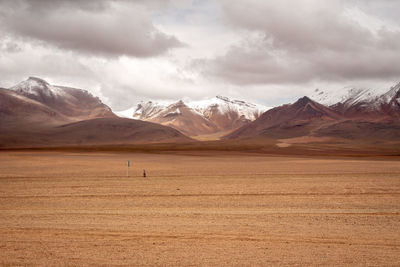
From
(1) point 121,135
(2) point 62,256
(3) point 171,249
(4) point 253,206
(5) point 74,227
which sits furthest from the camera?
(1) point 121,135

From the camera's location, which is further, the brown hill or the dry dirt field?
the brown hill

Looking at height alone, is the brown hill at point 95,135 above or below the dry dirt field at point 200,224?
above

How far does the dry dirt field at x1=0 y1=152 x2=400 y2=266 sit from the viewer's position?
33.4ft

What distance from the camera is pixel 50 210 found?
16672 millimetres

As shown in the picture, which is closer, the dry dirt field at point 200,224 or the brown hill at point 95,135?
the dry dirt field at point 200,224

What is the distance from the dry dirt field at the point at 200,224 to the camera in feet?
33.4

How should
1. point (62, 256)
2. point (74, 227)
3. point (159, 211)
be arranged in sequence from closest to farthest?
1. point (62, 256)
2. point (74, 227)
3. point (159, 211)

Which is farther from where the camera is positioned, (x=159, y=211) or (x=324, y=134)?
(x=324, y=134)

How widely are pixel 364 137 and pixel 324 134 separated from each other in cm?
1915

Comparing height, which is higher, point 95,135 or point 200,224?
point 95,135

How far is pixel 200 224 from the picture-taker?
1394cm

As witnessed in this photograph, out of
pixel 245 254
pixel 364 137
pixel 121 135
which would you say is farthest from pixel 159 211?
pixel 364 137

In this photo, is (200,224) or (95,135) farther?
(95,135)

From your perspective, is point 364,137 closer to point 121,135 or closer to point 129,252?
point 121,135
